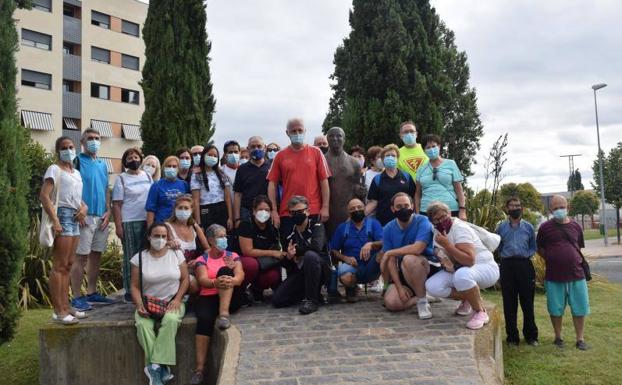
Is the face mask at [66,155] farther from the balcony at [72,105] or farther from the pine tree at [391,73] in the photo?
the balcony at [72,105]

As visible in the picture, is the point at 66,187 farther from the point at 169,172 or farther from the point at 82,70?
the point at 82,70

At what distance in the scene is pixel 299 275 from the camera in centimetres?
625

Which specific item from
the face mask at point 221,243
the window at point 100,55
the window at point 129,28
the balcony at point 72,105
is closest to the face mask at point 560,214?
the face mask at point 221,243

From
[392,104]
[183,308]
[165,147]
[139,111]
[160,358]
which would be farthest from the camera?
[139,111]

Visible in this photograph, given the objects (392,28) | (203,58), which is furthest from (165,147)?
(392,28)

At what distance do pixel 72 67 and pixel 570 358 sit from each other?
36.3 meters

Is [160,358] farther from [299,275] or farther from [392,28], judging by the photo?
[392,28]

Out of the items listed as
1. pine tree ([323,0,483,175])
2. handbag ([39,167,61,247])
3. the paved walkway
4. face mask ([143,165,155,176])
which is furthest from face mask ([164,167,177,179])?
pine tree ([323,0,483,175])

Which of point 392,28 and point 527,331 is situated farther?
point 392,28

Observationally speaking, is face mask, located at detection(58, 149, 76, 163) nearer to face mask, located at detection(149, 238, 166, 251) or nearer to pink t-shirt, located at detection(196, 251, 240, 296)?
face mask, located at detection(149, 238, 166, 251)

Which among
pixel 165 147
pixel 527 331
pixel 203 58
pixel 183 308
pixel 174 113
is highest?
pixel 203 58

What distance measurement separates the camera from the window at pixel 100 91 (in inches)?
1431

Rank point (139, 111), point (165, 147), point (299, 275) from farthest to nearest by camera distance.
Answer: point (139, 111), point (165, 147), point (299, 275)

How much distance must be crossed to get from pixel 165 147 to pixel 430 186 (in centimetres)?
732
